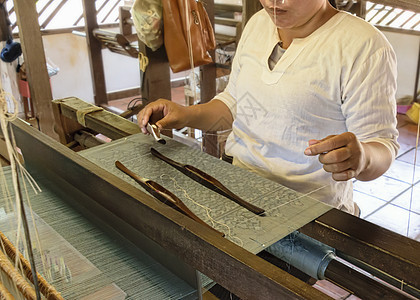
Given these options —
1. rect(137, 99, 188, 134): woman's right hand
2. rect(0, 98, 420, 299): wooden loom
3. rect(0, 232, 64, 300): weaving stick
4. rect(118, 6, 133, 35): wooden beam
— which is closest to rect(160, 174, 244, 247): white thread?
rect(0, 98, 420, 299): wooden loom

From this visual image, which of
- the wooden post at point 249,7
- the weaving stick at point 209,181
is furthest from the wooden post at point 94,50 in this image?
the weaving stick at point 209,181

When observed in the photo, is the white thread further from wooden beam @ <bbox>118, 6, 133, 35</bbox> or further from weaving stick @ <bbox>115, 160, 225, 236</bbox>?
wooden beam @ <bbox>118, 6, 133, 35</bbox>

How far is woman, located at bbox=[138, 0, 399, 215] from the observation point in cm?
115

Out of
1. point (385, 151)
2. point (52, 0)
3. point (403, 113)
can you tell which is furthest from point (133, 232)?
point (52, 0)

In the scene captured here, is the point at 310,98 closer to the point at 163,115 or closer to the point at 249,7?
the point at 163,115

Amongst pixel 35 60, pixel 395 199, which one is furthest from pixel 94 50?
pixel 395 199

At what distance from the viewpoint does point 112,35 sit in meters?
4.02

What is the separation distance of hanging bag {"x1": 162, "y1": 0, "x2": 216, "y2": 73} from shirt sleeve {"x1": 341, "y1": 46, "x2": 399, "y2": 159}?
1.41 meters

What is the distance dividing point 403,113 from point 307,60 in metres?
4.37

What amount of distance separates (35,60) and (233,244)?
2457mm

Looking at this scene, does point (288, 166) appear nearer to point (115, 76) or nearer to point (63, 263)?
point (63, 263)

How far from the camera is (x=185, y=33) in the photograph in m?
2.56

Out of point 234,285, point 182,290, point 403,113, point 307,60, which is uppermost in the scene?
point 307,60

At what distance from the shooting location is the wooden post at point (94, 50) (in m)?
4.38
